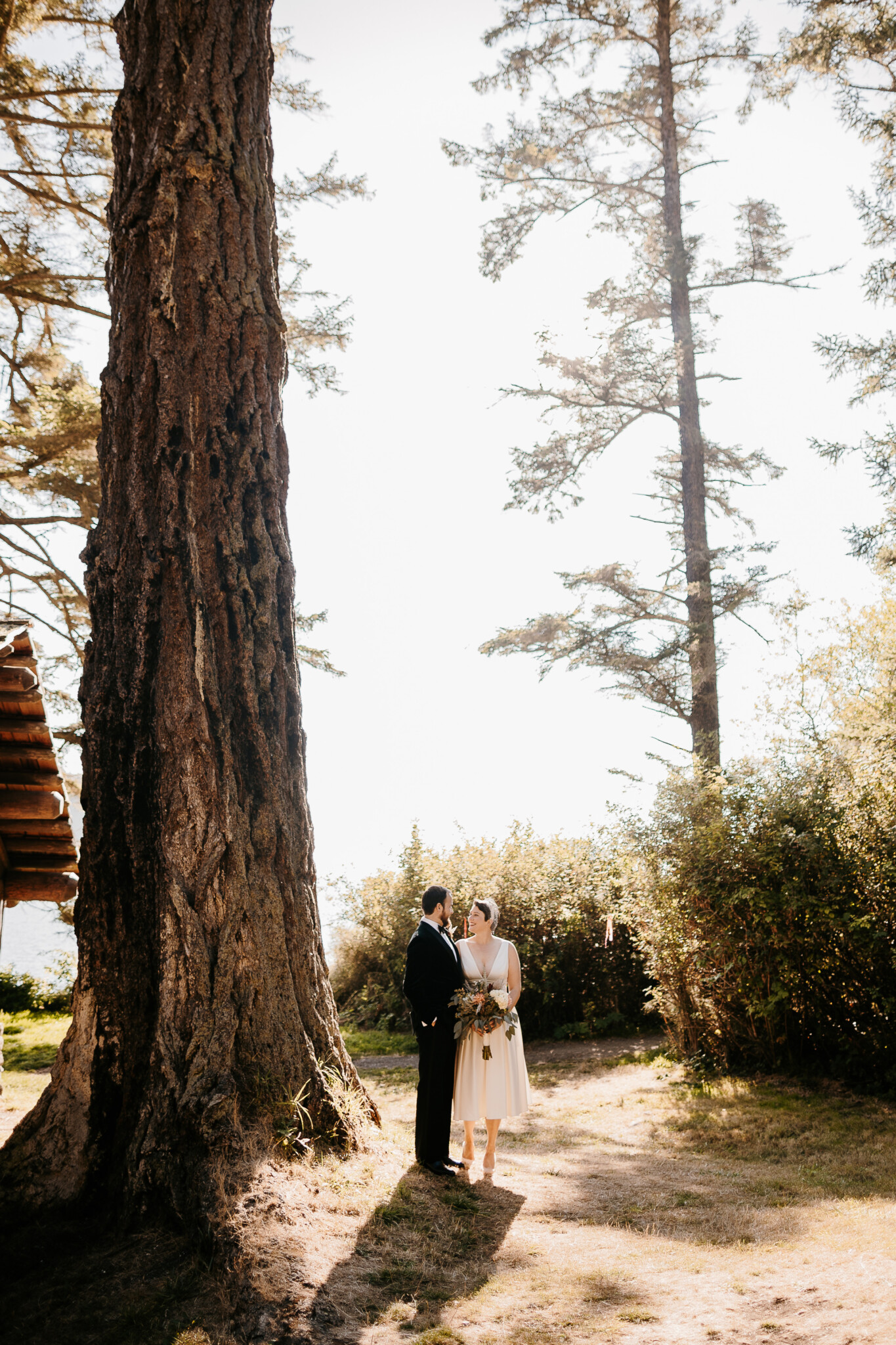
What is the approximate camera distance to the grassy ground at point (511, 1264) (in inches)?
134

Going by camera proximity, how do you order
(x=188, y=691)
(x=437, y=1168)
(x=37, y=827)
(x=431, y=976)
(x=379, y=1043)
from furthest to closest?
1. (x=379, y=1043)
2. (x=37, y=827)
3. (x=431, y=976)
4. (x=437, y=1168)
5. (x=188, y=691)

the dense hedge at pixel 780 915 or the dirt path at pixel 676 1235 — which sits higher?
the dense hedge at pixel 780 915

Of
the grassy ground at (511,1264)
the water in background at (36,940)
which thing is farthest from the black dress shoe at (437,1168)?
the water in background at (36,940)

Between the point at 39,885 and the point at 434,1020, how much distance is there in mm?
3001

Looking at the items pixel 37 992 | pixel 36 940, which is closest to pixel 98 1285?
pixel 37 992

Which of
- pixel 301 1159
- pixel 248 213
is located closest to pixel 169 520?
pixel 248 213

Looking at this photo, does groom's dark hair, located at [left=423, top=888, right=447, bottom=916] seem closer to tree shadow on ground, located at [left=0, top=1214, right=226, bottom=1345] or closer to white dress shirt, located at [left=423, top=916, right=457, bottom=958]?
white dress shirt, located at [left=423, top=916, right=457, bottom=958]

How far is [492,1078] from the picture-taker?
5.48 m

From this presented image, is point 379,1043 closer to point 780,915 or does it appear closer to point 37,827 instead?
point 780,915

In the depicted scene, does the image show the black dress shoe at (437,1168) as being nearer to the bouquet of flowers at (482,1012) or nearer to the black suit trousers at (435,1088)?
the black suit trousers at (435,1088)

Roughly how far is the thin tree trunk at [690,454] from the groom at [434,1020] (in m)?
7.99

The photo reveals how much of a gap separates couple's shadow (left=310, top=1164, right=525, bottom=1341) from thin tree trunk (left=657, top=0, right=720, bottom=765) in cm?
881

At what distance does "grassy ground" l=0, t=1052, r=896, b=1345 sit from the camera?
11.2 ft

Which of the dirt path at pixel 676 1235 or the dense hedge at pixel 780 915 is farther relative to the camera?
the dense hedge at pixel 780 915
